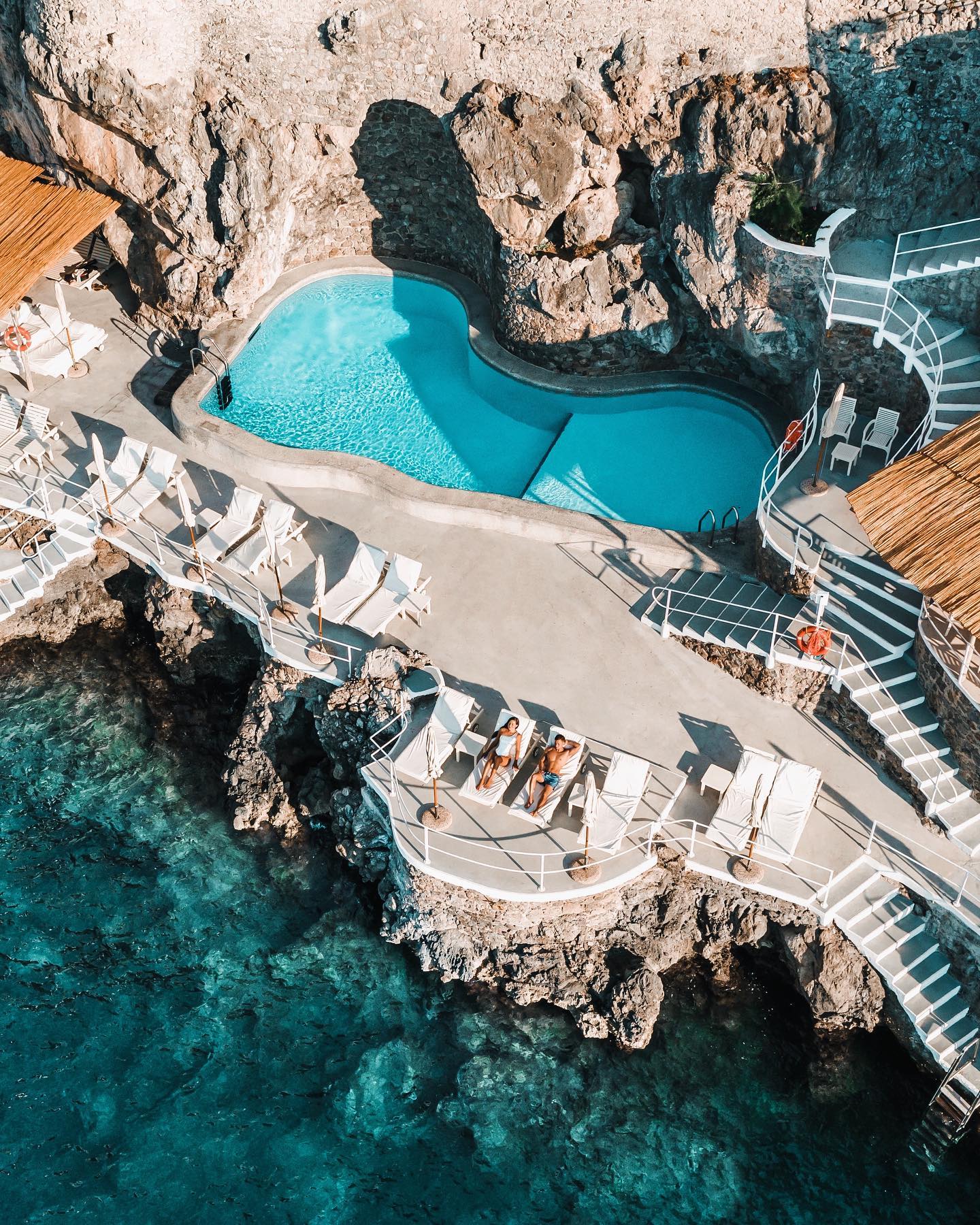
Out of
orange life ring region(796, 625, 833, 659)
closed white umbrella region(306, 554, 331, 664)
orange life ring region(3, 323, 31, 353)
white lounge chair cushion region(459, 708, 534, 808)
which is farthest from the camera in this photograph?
orange life ring region(3, 323, 31, 353)

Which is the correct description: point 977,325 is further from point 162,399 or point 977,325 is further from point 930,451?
point 162,399

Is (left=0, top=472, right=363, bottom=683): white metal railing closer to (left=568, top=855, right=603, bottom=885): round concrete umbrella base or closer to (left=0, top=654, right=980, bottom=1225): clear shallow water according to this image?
(left=0, top=654, right=980, bottom=1225): clear shallow water

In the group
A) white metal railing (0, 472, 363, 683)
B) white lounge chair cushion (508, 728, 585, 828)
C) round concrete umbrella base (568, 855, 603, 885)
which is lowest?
round concrete umbrella base (568, 855, 603, 885)

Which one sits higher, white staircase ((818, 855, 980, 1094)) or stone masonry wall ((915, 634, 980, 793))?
stone masonry wall ((915, 634, 980, 793))

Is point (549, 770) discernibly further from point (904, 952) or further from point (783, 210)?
point (783, 210)

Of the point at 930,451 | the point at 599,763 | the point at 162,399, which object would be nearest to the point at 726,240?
the point at 930,451

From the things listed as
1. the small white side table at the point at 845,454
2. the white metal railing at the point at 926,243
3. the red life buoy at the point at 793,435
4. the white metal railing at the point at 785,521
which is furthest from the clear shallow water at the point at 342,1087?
the white metal railing at the point at 926,243

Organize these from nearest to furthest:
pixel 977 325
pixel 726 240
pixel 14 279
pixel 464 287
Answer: pixel 977 325
pixel 726 240
pixel 14 279
pixel 464 287

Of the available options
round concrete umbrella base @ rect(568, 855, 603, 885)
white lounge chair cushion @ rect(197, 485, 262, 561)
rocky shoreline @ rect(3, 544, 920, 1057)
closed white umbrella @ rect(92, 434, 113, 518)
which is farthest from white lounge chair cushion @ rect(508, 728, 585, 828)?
closed white umbrella @ rect(92, 434, 113, 518)
